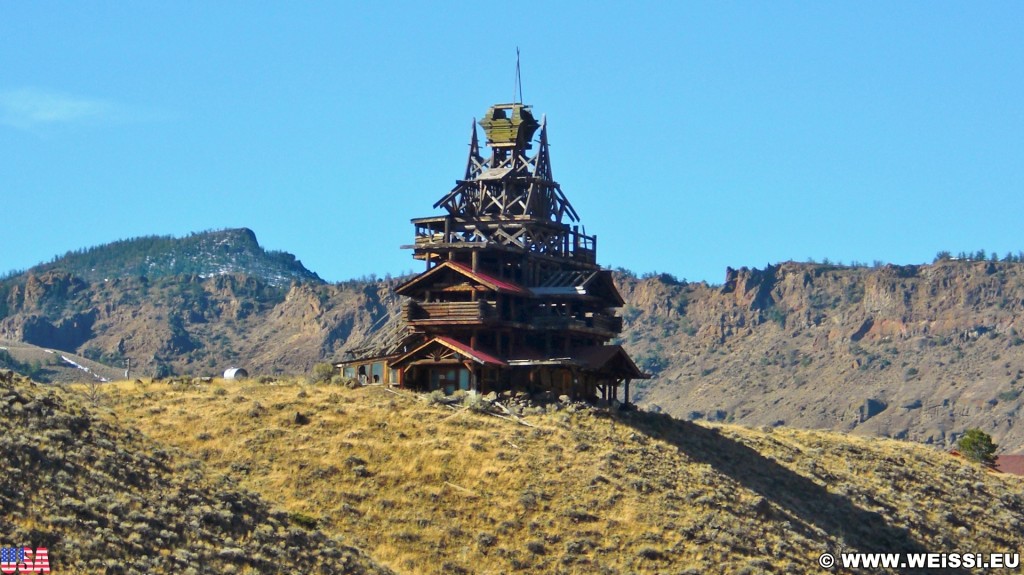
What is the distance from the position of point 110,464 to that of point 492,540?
13.5 m

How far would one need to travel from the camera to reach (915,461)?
97688 mm

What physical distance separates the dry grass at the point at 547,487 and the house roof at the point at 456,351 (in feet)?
→ 11.2

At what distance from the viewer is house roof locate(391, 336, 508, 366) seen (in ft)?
290

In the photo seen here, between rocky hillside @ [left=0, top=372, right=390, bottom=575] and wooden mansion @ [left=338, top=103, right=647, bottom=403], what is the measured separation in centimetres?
1795

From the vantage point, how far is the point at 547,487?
3061 inches

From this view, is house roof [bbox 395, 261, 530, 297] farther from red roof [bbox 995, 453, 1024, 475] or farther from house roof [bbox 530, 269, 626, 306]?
red roof [bbox 995, 453, 1024, 475]

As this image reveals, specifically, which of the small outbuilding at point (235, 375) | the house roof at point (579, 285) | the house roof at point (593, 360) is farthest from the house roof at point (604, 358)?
the small outbuilding at point (235, 375)

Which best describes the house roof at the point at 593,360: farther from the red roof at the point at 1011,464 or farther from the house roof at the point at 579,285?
the red roof at the point at 1011,464

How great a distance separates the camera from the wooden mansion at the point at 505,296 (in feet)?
295

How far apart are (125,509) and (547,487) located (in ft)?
60.2

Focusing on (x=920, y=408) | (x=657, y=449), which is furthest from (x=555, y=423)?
(x=920, y=408)

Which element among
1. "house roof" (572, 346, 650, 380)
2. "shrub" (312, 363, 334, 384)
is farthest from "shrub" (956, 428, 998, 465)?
"shrub" (312, 363, 334, 384)

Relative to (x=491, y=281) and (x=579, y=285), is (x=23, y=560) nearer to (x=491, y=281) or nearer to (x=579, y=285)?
(x=491, y=281)

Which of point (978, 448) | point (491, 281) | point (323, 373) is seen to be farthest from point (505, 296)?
point (978, 448)
